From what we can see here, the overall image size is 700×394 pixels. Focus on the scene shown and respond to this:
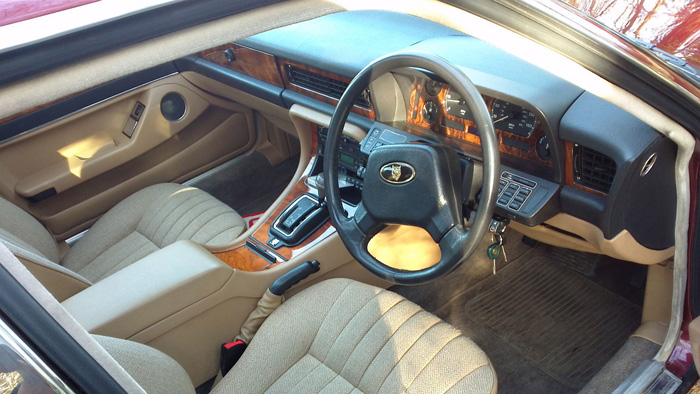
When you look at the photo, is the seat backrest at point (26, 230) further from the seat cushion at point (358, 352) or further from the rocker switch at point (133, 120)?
the seat cushion at point (358, 352)

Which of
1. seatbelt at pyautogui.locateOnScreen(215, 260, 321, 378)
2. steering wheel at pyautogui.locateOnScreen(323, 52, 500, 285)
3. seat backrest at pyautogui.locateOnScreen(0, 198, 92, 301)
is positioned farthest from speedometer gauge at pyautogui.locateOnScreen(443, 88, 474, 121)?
seat backrest at pyautogui.locateOnScreen(0, 198, 92, 301)

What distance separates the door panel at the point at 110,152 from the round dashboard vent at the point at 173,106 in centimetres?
2

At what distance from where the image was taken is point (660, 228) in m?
1.28

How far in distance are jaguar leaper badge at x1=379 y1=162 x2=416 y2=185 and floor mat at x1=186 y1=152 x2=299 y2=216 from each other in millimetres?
1384

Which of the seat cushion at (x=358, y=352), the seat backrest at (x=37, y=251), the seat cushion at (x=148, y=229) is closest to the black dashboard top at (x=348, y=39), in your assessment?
the seat cushion at (x=148, y=229)

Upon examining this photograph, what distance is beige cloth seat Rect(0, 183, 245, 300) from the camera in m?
1.76

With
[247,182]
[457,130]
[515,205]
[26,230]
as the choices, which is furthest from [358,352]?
[247,182]

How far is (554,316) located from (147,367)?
1.41m

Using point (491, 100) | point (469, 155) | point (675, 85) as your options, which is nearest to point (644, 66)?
point (675, 85)

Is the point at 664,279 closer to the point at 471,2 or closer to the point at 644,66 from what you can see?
the point at 644,66

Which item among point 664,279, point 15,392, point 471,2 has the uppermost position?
point 471,2

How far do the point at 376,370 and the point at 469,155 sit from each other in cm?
60

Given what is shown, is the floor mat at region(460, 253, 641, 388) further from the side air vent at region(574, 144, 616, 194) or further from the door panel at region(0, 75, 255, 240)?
the door panel at region(0, 75, 255, 240)

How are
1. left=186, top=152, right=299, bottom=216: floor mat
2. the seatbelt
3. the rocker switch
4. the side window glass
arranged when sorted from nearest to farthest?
1. the side window glass
2. the seatbelt
3. the rocker switch
4. left=186, top=152, right=299, bottom=216: floor mat
